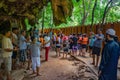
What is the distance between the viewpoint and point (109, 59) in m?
7.29

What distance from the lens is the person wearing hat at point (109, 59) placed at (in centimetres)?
727

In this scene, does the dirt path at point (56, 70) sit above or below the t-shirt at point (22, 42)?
below

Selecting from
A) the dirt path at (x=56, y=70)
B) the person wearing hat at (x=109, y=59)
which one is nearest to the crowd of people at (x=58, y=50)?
the person wearing hat at (x=109, y=59)

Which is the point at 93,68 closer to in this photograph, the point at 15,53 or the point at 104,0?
the point at 15,53

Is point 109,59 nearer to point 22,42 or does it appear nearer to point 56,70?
point 22,42

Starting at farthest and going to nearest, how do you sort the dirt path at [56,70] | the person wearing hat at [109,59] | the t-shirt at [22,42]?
1. the t-shirt at [22,42]
2. the dirt path at [56,70]
3. the person wearing hat at [109,59]

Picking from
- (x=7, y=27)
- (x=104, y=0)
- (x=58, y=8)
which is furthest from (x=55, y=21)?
(x=104, y=0)

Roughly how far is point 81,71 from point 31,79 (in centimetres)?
329

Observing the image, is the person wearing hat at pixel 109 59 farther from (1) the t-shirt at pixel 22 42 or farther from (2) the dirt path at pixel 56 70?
(1) the t-shirt at pixel 22 42

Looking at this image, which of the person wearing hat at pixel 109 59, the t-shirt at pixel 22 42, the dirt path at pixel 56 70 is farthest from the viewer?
the t-shirt at pixel 22 42

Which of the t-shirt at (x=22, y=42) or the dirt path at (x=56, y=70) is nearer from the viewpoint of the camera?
the dirt path at (x=56, y=70)

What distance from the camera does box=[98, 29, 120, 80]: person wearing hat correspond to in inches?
286

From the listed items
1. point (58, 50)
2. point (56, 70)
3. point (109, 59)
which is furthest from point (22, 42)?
point (109, 59)

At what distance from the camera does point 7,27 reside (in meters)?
14.1
